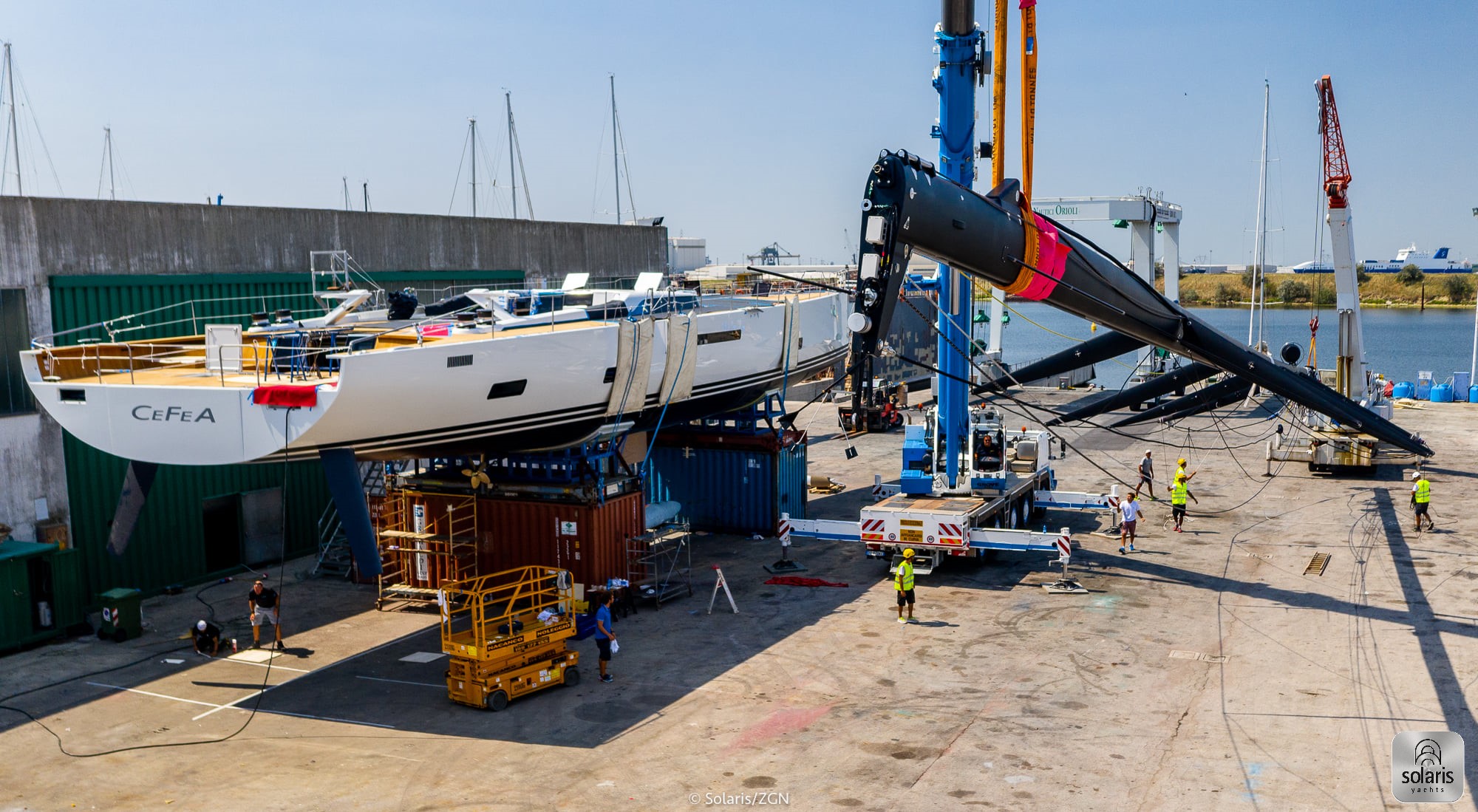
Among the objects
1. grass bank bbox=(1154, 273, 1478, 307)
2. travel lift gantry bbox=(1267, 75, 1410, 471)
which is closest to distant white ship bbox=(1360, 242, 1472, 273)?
grass bank bbox=(1154, 273, 1478, 307)

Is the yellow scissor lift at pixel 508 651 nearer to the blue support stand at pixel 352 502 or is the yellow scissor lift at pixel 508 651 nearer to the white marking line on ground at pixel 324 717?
the white marking line on ground at pixel 324 717

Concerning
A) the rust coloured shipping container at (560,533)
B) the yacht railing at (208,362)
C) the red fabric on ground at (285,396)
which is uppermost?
the yacht railing at (208,362)

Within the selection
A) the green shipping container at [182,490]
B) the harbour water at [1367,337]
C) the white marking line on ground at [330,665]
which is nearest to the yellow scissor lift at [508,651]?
the white marking line on ground at [330,665]

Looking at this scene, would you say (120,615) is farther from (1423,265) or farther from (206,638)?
(1423,265)

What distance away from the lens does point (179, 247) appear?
61.2 feet

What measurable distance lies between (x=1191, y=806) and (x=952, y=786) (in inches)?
78.6

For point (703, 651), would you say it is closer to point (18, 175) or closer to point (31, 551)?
point (31, 551)

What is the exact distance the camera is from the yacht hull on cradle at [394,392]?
1246 centimetres

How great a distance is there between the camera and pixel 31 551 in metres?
15.2

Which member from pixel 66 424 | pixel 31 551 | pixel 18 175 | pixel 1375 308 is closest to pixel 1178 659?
pixel 66 424

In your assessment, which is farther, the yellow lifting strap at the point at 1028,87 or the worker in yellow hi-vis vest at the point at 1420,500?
the yellow lifting strap at the point at 1028,87

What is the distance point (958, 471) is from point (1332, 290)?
487 ft

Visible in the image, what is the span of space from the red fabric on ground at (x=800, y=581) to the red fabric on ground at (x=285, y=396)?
26.9 feet

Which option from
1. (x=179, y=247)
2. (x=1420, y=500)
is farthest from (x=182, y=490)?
(x=1420, y=500)
